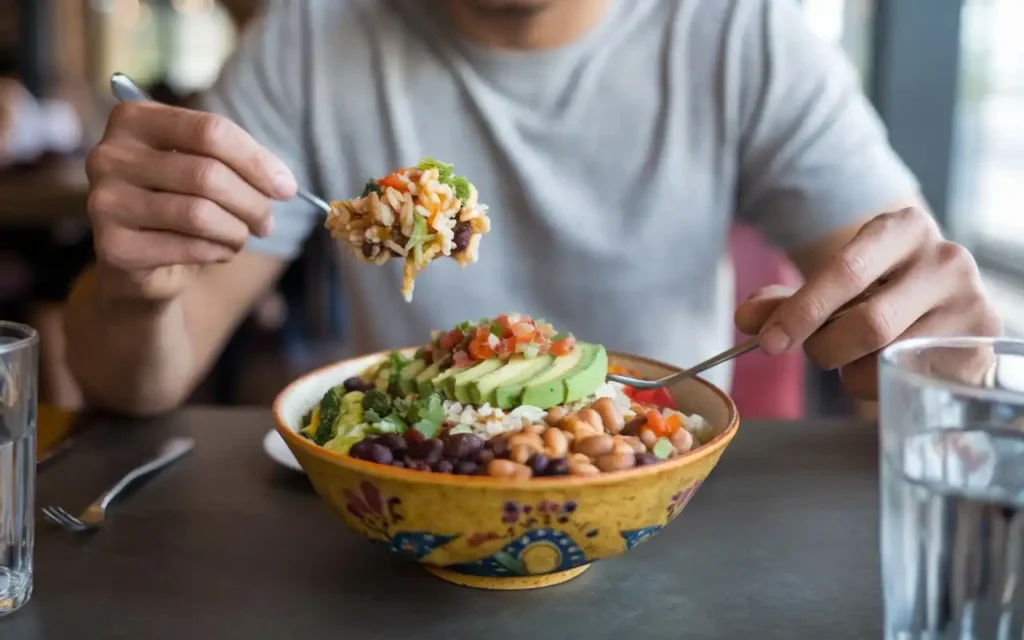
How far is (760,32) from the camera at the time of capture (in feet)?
5.10

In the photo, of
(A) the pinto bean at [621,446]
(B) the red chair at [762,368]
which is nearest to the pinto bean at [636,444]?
(A) the pinto bean at [621,446]

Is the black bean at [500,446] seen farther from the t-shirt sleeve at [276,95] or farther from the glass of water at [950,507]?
the t-shirt sleeve at [276,95]

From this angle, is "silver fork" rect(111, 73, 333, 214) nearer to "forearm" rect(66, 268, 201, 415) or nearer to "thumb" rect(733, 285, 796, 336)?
"forearm" rect(66, 268, 201, 415)

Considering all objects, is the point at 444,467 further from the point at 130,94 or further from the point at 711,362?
the point at 130,94

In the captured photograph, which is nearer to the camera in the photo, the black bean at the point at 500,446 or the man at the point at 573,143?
the black bean at the point at 500,446

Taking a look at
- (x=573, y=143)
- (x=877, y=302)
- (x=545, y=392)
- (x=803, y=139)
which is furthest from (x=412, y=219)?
(x=803, y=139)

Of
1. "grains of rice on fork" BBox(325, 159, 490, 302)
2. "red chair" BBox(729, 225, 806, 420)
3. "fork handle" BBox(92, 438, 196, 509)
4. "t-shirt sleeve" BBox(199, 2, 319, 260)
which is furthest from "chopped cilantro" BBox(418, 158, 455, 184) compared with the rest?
"red chair" BBox(729, 225, 806, 420)

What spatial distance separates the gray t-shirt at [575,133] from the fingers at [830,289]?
0.59m

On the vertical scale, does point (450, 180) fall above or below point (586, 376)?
above

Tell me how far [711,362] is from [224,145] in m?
0.56

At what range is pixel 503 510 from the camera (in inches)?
27.8

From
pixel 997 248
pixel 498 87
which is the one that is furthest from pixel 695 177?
pixel 997 248

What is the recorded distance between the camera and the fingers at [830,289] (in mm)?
922

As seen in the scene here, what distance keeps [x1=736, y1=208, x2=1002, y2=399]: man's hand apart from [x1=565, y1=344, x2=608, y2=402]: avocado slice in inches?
6.4
